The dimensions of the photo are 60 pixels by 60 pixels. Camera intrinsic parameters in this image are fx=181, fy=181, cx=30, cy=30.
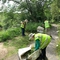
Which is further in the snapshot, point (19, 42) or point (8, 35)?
point (8, 35)

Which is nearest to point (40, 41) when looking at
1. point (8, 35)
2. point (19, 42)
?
point (19, 42)

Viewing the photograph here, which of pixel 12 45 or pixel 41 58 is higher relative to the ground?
pixel 41 58

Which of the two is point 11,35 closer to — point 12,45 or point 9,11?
point 12,45

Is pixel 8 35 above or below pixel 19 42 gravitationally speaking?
above

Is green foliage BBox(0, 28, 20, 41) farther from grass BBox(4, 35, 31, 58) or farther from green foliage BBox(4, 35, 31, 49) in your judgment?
green foliage BBox(4, 35, 31, 49)

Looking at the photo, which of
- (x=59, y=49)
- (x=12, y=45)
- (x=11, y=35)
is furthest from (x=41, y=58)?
(x=11, y=35)

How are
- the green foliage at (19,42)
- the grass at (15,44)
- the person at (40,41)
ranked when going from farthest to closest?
the green foliage at (19,42) → the grass at (15,44) → the person at (40,41)

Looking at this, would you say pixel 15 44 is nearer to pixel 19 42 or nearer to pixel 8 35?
pixel 19 42

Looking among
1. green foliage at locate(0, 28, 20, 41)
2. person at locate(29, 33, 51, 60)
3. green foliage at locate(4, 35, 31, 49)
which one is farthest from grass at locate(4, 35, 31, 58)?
person at locate(29, 33, 51, 60)

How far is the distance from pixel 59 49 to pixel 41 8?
11623 mm

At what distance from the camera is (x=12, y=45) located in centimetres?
1353

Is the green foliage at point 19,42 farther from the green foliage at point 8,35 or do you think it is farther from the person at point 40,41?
the person at point 40,41

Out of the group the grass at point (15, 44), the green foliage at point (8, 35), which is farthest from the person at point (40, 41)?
the green foliage at point (8, 35)

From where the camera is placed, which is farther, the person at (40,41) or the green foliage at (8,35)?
the green foliage at (8,35)
